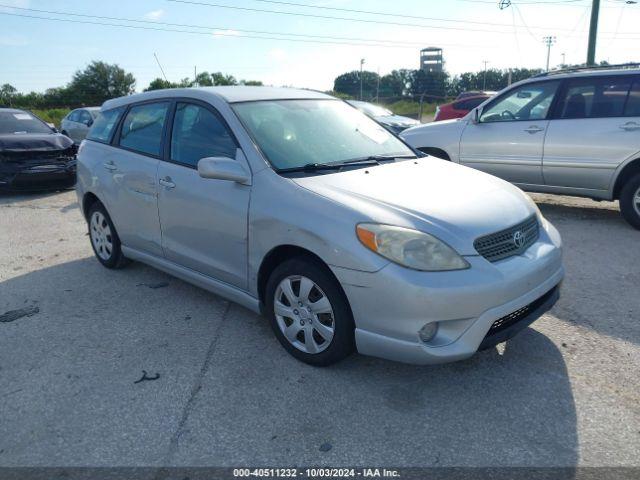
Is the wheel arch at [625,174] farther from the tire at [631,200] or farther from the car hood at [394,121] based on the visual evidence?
the car hood at [394,121]

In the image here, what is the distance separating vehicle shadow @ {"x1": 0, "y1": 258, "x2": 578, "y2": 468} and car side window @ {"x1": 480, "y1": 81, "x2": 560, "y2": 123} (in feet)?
13.2

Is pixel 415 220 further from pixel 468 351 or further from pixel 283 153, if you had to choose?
pixel 283 153

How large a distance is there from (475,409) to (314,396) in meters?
0.88

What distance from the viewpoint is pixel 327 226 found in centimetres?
295

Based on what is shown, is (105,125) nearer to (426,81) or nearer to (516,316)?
(516,316)

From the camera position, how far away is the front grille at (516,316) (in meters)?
2.90

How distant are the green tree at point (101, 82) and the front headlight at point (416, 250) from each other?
2490 inches

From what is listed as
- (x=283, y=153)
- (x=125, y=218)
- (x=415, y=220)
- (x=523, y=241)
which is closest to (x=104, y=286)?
(x=125, y=218)

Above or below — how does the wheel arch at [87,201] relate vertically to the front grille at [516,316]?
above

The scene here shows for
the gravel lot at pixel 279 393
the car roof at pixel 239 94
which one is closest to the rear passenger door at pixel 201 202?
the car roof at pixel 239 94

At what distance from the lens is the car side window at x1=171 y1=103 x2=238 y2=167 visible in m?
3.71

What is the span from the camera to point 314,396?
2.98 meters

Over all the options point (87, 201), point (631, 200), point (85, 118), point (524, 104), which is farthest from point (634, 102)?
point (85, 118)

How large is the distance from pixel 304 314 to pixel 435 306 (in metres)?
0.85
